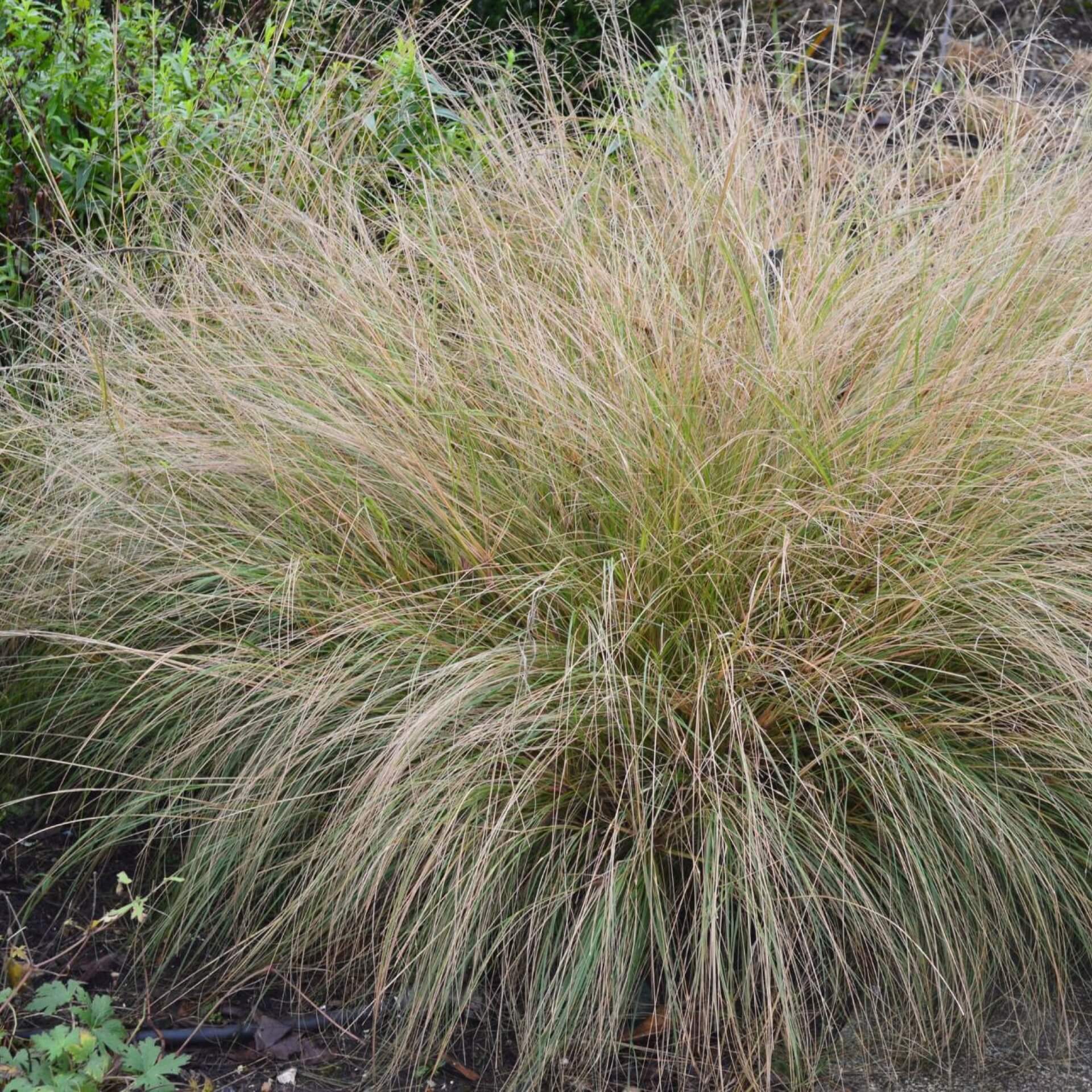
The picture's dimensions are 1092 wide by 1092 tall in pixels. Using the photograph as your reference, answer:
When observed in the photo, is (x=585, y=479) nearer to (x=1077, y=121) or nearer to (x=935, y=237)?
(x=935, y=237)

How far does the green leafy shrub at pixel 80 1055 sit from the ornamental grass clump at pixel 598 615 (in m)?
0.28

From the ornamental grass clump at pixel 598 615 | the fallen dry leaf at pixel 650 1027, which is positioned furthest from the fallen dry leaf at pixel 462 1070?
the fallen dry leaf at pixel 650 1027

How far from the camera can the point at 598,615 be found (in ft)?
8.04

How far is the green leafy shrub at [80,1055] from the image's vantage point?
2.02 meters

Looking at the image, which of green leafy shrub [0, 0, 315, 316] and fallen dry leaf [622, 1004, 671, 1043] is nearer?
fallen dry leaf [622, 1004, 671, 1043]

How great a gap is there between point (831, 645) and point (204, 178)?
221 centimetres

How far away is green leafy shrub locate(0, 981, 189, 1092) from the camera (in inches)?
79.7

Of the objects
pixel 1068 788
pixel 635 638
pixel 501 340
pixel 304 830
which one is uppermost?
pixel 501 340

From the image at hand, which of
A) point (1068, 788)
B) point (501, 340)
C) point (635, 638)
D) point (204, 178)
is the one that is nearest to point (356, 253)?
point (501, 340)

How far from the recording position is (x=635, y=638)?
2482 millimetres

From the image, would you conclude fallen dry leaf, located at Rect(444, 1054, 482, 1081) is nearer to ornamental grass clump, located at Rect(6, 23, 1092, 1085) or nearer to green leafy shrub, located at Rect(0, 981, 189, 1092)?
ornamental grass clump, located at Rect(6, 23, 1092, 1085)

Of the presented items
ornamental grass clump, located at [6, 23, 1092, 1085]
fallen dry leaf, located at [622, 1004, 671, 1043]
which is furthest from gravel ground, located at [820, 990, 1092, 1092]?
fallen dry leaf, located at [622, 1004, 671, 1043]

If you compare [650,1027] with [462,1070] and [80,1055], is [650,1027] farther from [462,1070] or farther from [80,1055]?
[80,1055]

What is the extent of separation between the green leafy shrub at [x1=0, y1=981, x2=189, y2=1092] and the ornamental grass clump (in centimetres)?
28
